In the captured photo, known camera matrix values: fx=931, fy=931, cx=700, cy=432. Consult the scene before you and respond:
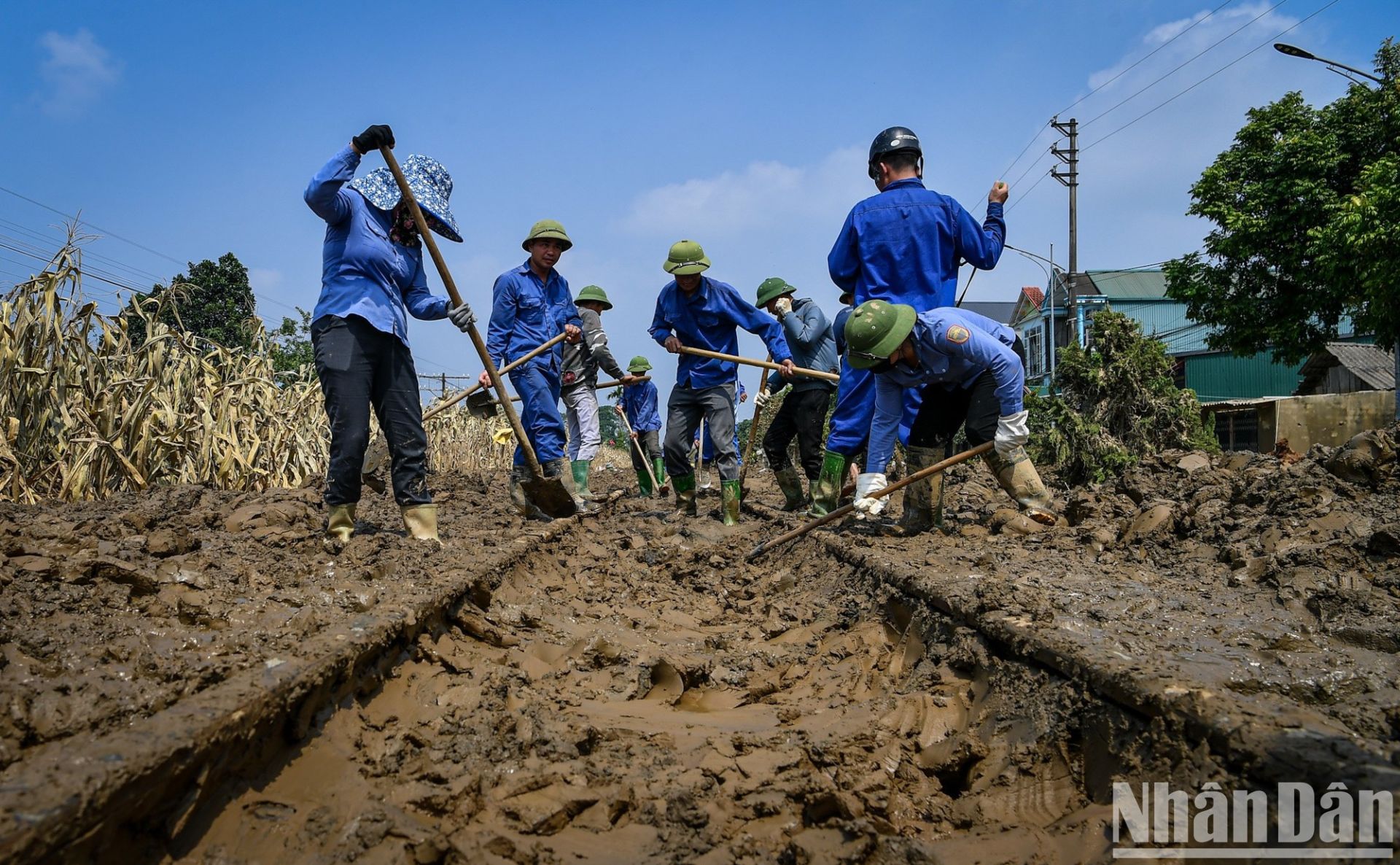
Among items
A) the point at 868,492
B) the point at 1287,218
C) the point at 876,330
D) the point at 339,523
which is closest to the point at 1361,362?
the point at 1287,218

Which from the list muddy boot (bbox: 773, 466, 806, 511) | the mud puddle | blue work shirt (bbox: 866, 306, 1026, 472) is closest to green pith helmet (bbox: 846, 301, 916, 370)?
blue work shirt (bbox: 866, 306, 1026, 472)

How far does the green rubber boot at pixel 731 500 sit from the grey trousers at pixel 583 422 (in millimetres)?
1361

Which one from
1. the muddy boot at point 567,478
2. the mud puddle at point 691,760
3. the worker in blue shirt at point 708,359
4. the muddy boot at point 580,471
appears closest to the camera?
the mud puddle at point 691,760

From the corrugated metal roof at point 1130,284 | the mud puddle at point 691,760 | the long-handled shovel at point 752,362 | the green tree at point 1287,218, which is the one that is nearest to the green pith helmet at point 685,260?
the long-handled shovel at point 752,362

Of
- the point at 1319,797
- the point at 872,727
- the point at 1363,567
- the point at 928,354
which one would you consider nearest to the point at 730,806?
the point at 872,727

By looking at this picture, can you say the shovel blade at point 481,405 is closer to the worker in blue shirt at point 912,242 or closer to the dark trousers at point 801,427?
the dark trousers at point 801,427

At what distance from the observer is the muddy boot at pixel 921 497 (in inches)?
217

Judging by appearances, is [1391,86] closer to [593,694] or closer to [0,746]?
[593,694]

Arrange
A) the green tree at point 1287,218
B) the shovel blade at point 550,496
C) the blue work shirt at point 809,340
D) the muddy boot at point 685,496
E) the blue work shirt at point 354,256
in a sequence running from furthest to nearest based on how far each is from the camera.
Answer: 1. the green tree at point 1287,218
2. the muddy boot at point 685,496
3. the blue work shirt at point 809,340
4. the shovel blade at point 550,496
5. the blue work shirt at point 354,256

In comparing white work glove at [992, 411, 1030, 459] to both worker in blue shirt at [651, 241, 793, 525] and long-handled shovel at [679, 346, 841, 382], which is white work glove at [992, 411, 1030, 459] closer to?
long-handled shovel at [679, 346, 841, 382]

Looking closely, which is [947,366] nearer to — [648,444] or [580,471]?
[580,471]

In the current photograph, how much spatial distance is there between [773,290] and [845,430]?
2.26 metres

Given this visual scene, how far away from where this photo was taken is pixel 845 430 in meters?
6.12

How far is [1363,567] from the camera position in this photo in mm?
3332
